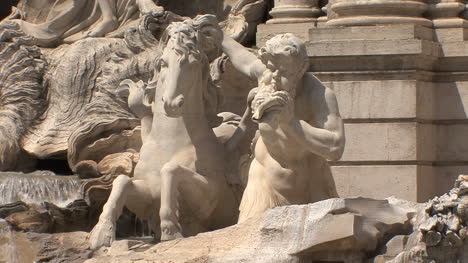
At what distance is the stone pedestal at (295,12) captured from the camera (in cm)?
1577

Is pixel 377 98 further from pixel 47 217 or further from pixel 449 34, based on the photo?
→ pixel 47 217

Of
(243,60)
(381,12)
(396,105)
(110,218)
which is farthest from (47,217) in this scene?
(381,12)

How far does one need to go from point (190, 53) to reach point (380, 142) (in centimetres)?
240

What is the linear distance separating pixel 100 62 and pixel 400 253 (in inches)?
253

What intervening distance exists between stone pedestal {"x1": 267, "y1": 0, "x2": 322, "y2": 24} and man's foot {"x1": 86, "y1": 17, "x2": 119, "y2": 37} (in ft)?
6.40

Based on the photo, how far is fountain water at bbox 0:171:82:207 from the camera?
1472 cm

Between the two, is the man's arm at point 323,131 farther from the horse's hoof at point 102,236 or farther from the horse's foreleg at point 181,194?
the horse's hoof at point 102,236

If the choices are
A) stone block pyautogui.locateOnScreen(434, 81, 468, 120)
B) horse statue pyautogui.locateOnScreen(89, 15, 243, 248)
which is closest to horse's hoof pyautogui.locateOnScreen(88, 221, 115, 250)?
horse statue pyautogui.locateOnScreen(89, 15, 243, 248)

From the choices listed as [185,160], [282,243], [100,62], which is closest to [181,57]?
[185,160]

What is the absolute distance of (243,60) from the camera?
42.5 feet

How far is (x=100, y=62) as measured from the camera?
16.4 m

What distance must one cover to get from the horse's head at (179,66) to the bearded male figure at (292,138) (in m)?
0.64

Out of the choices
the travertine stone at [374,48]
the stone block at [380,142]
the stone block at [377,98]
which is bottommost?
the stone block at [380,142]

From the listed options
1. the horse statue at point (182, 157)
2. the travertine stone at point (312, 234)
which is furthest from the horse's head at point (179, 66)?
the travertine stone at point (312, 234)
